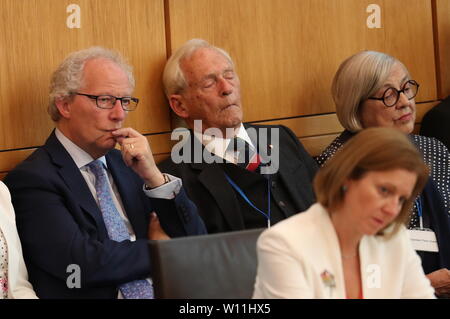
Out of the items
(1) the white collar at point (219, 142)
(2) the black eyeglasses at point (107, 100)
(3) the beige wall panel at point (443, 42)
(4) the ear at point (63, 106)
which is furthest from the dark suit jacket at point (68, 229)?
(3) the beige wall panel at point (443, 42)

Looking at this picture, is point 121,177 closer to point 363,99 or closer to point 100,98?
point 100,98

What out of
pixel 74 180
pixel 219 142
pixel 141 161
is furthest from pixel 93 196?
pixel 219 142

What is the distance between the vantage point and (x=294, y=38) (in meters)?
4.26

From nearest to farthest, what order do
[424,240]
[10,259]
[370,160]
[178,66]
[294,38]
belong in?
[370,160] < [10,259] < [424,240] < [178,66] < [294,38]

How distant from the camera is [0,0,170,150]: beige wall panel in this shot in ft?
11.1

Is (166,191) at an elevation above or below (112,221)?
above

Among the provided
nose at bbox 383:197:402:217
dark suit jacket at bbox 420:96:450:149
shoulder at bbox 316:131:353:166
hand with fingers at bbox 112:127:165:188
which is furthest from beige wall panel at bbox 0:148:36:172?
dark suit jacket at bbox 420:96:450:149

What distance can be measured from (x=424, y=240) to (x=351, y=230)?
165 centimetres

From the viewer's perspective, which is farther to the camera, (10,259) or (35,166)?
(35,166)

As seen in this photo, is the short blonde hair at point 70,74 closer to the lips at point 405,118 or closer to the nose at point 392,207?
the lips at point 405,118

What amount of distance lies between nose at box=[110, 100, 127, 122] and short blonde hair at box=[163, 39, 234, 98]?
1.70 ft

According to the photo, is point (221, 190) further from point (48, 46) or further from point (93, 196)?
point (48, 46)

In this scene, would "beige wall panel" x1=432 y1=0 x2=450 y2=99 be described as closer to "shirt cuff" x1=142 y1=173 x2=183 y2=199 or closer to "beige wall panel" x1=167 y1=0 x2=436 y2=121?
"beige wall panel" x1=167 y1=0 x2=436 y2=121

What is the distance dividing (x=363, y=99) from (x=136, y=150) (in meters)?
1.39
